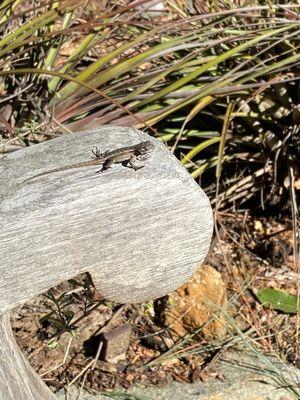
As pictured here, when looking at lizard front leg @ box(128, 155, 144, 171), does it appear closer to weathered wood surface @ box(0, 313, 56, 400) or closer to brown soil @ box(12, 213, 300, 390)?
weathered wood surface @ box(0, 313, 56, 400)

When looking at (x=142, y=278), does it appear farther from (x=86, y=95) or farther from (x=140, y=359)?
(x=86, y=95)

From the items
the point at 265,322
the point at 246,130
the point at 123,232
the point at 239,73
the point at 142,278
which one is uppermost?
the point at 123,232

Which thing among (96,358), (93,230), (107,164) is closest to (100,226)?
(93,230)

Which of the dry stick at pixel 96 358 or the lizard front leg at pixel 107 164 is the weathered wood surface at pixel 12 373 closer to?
the lizard front leg at pixel 107 164

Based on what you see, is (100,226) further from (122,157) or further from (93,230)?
(122,157)

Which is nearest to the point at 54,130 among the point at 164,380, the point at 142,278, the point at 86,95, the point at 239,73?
the point at 86,95

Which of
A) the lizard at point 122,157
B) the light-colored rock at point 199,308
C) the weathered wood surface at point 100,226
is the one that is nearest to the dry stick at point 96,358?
the light-colored rock at point 199,308
